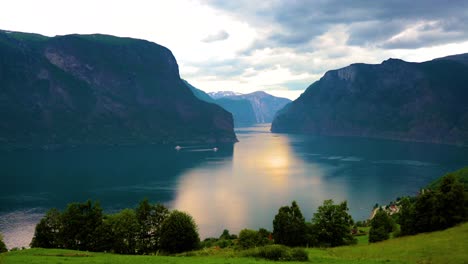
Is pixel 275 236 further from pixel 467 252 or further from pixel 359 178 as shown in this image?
pixel 359 178

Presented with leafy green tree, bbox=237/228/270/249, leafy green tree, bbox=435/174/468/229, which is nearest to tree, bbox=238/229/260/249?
leafy green tree, bbox=237/228/270/249

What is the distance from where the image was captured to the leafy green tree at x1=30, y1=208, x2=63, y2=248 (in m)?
57.2

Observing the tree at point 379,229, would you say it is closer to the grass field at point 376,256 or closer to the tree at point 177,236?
the grass field at point 376,256

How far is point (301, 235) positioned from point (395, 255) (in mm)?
20870

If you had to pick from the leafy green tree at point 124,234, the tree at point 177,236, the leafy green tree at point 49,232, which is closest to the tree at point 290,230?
the tree at point 177,236

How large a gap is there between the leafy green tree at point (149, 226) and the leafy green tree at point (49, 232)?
1127 cm

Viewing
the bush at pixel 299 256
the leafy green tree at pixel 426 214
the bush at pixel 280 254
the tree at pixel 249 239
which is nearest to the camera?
the bush at pixel 299 256

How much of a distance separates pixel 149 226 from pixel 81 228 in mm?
9486

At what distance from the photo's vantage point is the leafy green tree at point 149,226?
5572cm

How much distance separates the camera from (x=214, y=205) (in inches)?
5020

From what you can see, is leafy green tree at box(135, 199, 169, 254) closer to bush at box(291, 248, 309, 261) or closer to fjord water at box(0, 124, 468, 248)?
bush at box(291, 248, 309, 261)

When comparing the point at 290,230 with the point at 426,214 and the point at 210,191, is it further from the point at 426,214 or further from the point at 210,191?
the point at 210,191

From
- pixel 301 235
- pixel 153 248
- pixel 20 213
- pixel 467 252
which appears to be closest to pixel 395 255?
pixel 467 252

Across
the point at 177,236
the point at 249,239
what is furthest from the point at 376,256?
the point at 177,236
